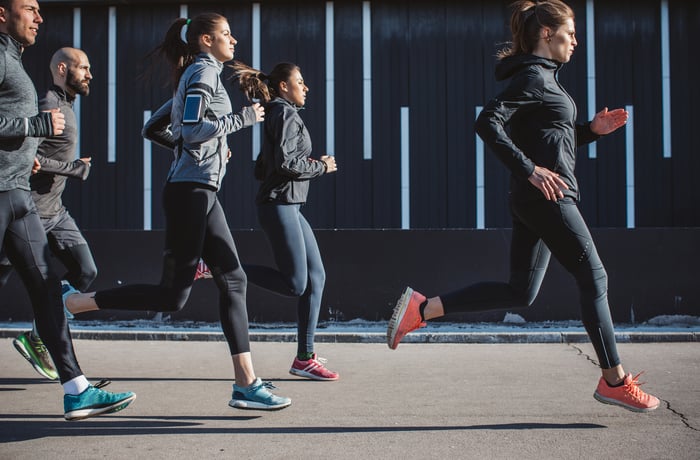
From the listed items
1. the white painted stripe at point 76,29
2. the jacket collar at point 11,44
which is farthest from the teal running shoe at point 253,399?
the white painted stripe at point 76,29

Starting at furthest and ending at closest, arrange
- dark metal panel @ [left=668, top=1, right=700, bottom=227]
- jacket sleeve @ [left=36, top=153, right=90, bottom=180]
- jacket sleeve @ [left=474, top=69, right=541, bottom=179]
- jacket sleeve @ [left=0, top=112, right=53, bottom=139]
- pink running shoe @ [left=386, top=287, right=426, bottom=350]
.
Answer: dark metal panel @ [left=668, top=1, right=700, bottom=227] → jacket sleeve @ [left=36, top=153, right=90, bottom=180] → pink running shoe @ [left=386, top=287, right=426, bottom=350] → jacket sleeve @ [left=474, top=69, right=541, bottom=179] → jacket sleeve @ [left=0, top=112, right=53, bottom=139]

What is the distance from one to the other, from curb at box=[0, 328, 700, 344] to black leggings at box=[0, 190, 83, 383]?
4097 millimetres

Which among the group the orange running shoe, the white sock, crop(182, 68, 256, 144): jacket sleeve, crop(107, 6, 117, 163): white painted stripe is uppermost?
crop(107, 6, 117, 163): white painted stripe

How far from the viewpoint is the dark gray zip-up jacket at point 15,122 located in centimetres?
357

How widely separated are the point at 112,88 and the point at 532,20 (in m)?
8.94

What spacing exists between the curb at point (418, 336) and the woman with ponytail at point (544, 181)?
11.7 ft

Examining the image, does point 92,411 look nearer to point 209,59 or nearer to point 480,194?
point 209,59

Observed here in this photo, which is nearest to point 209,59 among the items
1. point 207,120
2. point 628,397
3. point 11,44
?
point 207,120

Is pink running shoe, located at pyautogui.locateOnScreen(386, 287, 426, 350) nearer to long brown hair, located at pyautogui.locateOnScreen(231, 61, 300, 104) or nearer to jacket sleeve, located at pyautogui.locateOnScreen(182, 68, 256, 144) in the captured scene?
jacket sleeve, located at pyautogui.locateOnScreen(182, 68, 256, 144)

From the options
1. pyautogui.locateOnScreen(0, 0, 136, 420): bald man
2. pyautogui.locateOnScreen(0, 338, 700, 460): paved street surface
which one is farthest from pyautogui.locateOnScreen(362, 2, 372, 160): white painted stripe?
pyautogui.locateOnScreen(0, 0, 136, 420): bald man

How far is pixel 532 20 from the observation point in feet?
13.2

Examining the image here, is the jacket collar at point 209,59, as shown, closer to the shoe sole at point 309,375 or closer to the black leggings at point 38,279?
the black leggings at point 38,279

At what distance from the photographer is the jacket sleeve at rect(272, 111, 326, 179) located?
5062 mm

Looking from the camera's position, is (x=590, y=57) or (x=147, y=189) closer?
(x=590, y=57)
